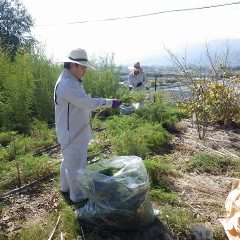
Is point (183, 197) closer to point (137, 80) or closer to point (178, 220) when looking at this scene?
point (178, 220)

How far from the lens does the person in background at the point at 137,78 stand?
10633 mm

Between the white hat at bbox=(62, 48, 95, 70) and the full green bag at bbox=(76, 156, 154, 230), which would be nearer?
the full green bag at bbox=(76, 156, 154, 230)

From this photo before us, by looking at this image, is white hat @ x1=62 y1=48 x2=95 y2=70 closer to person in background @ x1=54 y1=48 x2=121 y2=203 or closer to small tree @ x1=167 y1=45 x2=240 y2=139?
person in background @ x1=54 y1=48 x2=121 y2=203

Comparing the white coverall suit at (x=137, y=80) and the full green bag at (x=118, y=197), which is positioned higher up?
the white coverall suit at (x=137, y=80)

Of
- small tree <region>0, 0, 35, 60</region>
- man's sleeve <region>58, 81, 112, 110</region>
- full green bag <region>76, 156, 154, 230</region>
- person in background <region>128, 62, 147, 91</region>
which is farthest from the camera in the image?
small tree <region>0, 0, 35, 60</region>

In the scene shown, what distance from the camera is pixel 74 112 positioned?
13.9ft

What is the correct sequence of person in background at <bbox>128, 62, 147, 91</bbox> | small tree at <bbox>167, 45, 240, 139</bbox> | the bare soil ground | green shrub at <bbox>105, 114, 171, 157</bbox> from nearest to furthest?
1. the bare soil ground
2. green shrub at <bbox>105, 114, 171, 157</bbox>
3. small tree at <bbox>167, 45, 240, 139</bbox>
4. person in background at <bbox>128, 62, 147, 91</bbox>

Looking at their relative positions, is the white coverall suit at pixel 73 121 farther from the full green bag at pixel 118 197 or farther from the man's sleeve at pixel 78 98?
the full green bag at pixel 118 197

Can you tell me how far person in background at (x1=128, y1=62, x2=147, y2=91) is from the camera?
10633mm

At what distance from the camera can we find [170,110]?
8578 mm

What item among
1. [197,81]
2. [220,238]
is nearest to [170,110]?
[197,81]

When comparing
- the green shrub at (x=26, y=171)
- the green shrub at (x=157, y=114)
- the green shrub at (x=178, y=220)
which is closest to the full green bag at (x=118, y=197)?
the green shrub at (x=178, y=220)

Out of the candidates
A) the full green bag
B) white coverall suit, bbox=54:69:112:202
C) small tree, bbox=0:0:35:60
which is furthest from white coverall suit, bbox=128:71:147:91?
small tree, bbox=0:0:35:60

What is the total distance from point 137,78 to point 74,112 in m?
6.69
